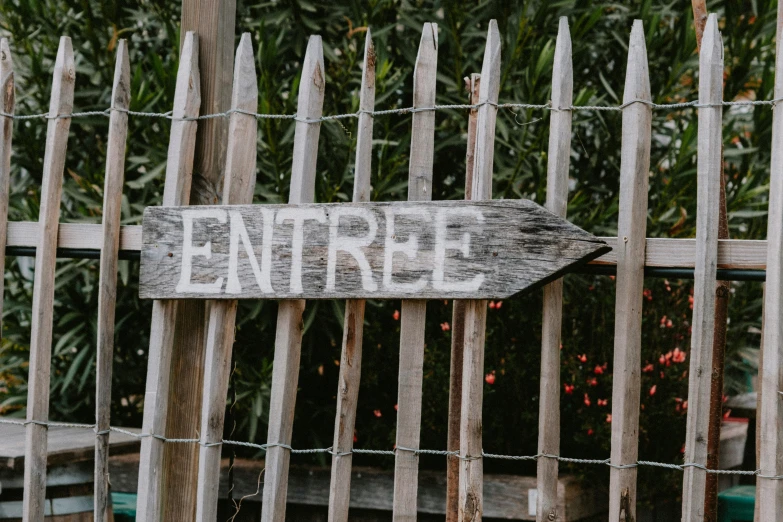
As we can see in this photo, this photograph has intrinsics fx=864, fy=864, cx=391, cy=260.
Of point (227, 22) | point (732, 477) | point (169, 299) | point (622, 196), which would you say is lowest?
point (732, 477)

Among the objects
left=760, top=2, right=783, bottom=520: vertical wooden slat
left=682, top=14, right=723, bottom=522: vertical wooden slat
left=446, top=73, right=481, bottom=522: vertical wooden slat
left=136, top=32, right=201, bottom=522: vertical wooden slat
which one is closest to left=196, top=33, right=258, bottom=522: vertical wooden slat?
left=136, top=32, right=201, bottom=522: vertical wooden slat

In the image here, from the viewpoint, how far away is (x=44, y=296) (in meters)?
2.44

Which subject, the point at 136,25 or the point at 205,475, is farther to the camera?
the point at 136,25

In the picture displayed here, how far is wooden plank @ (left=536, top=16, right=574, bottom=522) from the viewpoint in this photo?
6.74 ft

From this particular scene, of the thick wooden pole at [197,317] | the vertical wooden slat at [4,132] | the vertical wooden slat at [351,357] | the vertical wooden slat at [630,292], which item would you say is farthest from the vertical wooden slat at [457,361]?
the vertical wooden slat at [4,132]

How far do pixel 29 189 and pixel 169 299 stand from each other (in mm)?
1946

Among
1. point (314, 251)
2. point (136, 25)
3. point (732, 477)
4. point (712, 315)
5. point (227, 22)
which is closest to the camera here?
point (712, 315)

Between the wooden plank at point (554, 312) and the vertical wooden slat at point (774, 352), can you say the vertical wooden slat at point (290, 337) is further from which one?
the vertical wooden slat at point (774, 352)

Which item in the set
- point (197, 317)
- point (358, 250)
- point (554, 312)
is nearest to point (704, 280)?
point (554, 312)

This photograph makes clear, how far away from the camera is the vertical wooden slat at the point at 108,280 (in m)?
2.36

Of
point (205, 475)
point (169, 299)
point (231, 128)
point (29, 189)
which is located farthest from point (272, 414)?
point (29, 189)

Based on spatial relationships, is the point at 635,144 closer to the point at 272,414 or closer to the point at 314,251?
the point at 314,251

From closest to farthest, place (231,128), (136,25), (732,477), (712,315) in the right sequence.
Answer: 1. (712,315)
2. (231,128)
3. (136,25)
4. (732,477)

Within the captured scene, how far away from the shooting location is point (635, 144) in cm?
202
